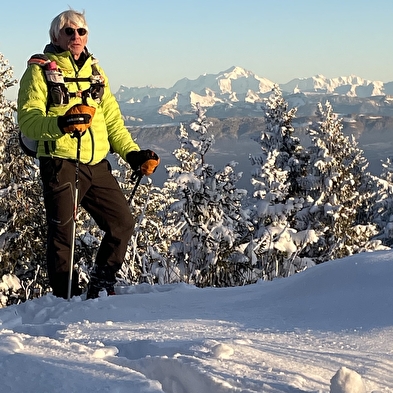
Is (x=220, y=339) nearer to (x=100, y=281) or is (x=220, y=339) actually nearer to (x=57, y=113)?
(x=100, y=281)

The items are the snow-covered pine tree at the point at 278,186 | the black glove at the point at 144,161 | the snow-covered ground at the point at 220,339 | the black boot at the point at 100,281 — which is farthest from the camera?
the snow-covered pine tree at the point at 278,186

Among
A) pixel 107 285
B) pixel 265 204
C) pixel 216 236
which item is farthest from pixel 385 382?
pixel 265 204

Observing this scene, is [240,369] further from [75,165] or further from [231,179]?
[231,179]

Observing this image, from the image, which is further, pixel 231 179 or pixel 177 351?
pixel 231 179

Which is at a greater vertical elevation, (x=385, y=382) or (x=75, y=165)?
(x=75, y=165)

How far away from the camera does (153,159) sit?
467 centimetres

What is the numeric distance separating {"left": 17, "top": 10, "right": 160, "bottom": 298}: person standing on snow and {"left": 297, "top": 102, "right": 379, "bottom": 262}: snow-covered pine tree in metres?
17.4

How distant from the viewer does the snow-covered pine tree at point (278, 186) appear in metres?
14.6

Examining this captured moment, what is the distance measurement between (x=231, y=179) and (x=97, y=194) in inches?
453

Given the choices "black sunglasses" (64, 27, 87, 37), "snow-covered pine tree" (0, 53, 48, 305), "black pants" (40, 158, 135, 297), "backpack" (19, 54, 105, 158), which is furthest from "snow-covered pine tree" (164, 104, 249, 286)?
"black sunglasses" (64, 27, 87, 37)

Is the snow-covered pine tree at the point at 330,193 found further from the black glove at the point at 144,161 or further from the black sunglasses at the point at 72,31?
the black sunglasses at the point at 72,31

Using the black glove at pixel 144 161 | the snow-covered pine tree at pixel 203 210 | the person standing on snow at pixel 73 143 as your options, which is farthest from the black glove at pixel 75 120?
the snow-covered pine tree at pixel 203 210

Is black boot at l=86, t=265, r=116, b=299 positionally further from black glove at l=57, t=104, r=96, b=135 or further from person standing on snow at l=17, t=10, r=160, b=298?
black glove at l=57, t=104, r=96, b=135

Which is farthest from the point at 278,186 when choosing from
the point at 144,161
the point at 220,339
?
the point at 220,339
